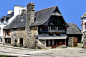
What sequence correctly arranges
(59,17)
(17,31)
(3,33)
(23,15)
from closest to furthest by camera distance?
(59,17)
(17,31)
(23,15)
(3,33)

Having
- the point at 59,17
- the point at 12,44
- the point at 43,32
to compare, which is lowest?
the point at 12,44

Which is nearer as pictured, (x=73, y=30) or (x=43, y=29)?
(x=43, y=29)

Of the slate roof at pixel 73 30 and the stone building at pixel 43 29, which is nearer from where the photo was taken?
the stone building at pixel 43 29

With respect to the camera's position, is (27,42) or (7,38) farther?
(7,38)

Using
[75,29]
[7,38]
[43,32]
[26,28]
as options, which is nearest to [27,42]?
[26,28]

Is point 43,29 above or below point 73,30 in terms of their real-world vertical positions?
below

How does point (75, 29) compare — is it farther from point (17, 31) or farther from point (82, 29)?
point (17, 31)

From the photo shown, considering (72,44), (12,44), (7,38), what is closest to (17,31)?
(12,44)

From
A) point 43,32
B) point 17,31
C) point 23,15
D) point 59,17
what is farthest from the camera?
point 23,15

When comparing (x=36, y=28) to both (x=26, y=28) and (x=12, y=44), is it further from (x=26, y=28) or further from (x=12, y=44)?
(x=12, y=44)

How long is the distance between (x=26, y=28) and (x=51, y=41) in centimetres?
653

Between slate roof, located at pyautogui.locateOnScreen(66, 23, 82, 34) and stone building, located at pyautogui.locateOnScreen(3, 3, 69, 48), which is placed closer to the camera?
stone building, located at pyautogui.locateOnScreen(3, 3, 69, 48)

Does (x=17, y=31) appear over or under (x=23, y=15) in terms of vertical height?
under

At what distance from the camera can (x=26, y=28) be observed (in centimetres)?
3441
